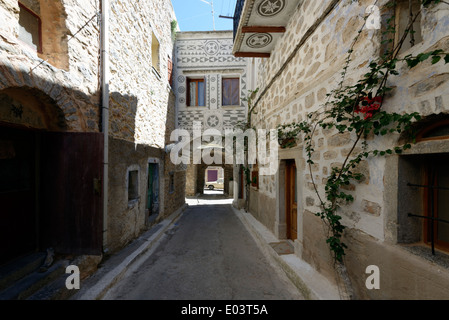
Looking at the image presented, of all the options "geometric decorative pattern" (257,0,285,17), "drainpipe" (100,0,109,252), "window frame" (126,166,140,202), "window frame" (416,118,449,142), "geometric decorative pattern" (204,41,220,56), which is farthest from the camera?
"geometric decorative pattern" (204,41,220,56)

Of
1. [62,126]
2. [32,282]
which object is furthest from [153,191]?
[32,282]

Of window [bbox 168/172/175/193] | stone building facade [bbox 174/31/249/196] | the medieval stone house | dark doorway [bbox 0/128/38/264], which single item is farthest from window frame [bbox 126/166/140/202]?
stone building facade [bbox 174/31/249/196]

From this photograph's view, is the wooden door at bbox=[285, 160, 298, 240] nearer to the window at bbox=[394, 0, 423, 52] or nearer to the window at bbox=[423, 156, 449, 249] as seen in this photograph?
the window at bbox=[423, 156, 449, 249]

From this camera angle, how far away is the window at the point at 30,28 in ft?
8.11

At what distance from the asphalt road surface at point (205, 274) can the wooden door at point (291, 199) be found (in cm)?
86

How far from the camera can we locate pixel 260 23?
4.29 metres

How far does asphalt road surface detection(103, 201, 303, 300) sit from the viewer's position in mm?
2789

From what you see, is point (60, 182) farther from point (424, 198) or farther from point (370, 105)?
point (424, 198)

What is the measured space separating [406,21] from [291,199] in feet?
11.2

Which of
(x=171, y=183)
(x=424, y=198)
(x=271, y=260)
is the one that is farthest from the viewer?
(x=171, y=183)

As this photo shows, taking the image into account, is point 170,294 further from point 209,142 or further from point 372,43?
point 209,142

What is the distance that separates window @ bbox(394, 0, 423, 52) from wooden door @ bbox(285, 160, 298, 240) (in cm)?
271

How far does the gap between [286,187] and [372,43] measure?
3.12m

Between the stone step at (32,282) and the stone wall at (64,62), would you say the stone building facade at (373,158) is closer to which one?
the stone wall at (64,62)
